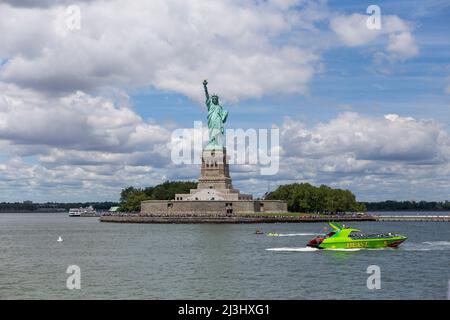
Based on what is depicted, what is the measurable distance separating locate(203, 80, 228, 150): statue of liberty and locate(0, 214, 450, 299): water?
5201cm

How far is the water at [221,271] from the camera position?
32.2 m

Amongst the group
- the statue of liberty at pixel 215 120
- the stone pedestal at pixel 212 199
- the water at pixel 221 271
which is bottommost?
the water at pixel 221 271

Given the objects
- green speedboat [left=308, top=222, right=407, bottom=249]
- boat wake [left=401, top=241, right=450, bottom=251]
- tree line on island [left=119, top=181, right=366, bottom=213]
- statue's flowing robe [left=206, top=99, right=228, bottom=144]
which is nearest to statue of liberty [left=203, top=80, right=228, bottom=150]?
statue's flowing robe [left=206, top=99, right=228, bottom=144]

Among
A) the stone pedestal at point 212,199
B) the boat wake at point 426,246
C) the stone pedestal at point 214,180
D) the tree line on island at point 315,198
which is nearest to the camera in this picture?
the boat wake at point 426,246

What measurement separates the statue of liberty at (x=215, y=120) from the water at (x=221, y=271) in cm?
5201

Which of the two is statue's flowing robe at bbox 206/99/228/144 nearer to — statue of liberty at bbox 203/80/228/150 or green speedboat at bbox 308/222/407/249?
statue of liberty at bbox 203/80/228/150

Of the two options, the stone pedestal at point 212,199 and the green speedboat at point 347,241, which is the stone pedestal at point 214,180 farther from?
the green speedboat at point 347,241

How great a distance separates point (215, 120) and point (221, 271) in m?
74.4

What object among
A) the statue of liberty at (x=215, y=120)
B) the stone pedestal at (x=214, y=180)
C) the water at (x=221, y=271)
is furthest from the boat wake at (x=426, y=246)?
the statue of liberty at (x=215, y=120)

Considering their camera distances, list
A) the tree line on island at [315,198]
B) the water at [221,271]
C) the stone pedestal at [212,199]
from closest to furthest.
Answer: the water at [221,271], the stone pedestal at [212,199], the tree line on island at [315,198]

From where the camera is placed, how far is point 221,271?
133 ft

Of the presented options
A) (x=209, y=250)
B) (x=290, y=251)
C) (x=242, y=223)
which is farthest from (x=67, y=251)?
(x=242, y=223)

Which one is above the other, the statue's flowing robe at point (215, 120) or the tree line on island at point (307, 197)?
the statue's flowing robe at point (215, 120)
